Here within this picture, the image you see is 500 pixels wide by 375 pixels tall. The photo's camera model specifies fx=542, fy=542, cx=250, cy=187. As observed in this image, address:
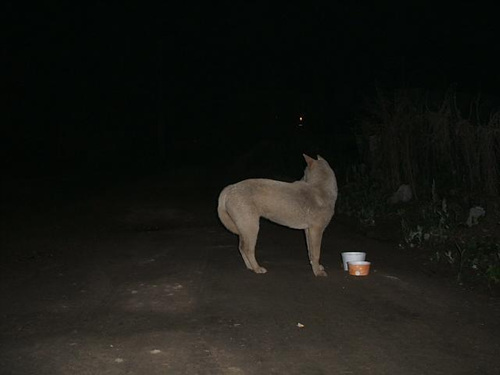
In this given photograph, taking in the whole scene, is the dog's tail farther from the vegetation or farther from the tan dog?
the vegetation

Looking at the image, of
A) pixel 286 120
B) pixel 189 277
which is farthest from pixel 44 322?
pixel 286 120

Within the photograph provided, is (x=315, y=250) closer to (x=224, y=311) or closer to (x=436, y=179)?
(x=224, y=311)

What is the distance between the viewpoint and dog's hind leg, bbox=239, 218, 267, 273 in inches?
299

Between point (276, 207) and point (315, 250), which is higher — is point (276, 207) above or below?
above

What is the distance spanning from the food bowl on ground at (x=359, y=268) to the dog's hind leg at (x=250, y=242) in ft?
4.17

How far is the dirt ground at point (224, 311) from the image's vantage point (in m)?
4.91

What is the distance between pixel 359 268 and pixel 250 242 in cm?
161

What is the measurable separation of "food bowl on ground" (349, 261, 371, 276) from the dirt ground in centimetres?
13

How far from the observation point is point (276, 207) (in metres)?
7.73

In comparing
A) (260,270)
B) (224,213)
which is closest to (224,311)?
(260,270)

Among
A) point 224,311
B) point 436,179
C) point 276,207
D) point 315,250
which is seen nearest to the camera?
point 224,311

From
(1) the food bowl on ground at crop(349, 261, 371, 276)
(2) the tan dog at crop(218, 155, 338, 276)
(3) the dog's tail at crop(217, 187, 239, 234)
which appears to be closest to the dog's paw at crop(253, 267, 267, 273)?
(2) the tan dog at crop(218, 155, 338, 276)

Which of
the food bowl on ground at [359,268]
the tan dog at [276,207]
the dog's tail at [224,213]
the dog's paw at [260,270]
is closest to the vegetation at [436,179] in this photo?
the food bowl on ground at [359,268]

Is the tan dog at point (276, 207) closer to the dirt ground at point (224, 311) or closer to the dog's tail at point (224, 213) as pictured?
the dog's tail at point (224, 213)
